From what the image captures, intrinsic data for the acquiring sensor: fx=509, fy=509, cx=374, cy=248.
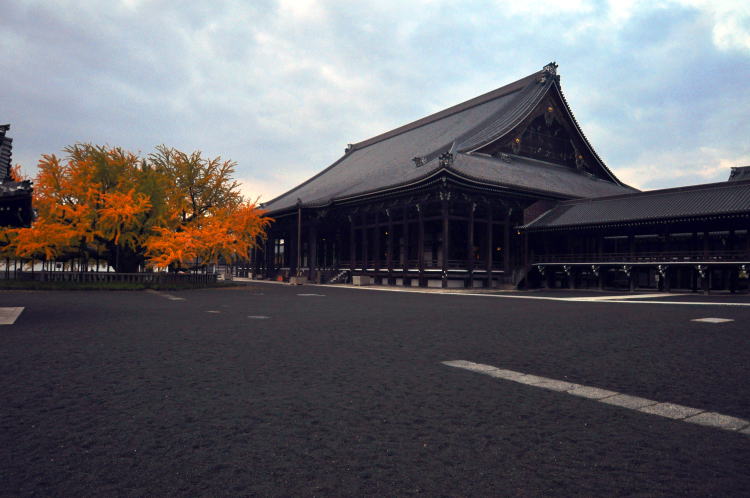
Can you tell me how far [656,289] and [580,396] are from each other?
28021 mm

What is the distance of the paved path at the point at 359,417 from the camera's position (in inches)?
113

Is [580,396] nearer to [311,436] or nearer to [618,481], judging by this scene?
[618,481]

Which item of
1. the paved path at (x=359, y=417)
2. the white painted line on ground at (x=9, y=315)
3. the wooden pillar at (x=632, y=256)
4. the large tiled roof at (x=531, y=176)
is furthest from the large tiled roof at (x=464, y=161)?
the paved path at (x=359, y=417)

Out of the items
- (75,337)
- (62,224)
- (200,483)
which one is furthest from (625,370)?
(62,224)

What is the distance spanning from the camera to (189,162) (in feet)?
101

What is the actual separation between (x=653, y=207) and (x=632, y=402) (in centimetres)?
2644

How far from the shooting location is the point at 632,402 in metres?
4.59

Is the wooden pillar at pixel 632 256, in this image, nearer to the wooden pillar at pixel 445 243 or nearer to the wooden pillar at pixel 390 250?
the wooden pillar at pixel 445 243

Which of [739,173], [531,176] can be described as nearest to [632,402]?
[531,176]

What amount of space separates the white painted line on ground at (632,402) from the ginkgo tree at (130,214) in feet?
78.6

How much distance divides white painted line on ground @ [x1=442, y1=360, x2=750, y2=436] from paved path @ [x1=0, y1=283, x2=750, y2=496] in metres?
0.08

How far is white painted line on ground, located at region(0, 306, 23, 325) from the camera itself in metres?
10.5

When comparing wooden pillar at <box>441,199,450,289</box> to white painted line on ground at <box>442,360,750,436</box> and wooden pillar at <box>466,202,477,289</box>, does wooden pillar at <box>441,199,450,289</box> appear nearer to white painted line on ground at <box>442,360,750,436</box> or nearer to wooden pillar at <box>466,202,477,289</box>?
wooden pillar at <box>466,202,477,289</box>

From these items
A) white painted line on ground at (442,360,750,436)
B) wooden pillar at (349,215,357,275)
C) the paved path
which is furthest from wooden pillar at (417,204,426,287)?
white painted line on ground at (442,360,750,436)
